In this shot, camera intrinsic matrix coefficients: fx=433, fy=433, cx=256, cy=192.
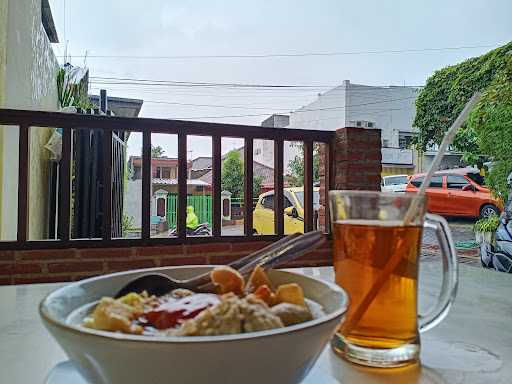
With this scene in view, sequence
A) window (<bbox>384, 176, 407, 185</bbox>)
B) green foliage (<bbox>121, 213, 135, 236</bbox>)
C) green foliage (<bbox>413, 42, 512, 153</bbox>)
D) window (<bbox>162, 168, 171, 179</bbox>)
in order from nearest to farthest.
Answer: green foliage (<bbox>121, 213, 135, 236</bbox>), green foliage (<bbox>413, 42, 512, 153</bbox>), window (<bbox>384, 176, 407, 185</bbox>), window (<bbox>162, 168, 171, 179</bbox>)

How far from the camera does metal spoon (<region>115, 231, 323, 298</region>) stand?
503 millimetres

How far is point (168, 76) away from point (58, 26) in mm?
6429

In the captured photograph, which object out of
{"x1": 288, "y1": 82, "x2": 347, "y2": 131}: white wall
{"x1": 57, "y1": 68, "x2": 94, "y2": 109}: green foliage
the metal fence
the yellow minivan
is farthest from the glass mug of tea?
{"x1": 288, "y1": 82, "x2": 347, "y2": 131}: white wall

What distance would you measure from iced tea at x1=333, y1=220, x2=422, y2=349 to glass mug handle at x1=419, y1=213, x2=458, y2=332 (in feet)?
0.09

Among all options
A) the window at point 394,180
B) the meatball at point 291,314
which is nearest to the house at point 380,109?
the window at point 394,180

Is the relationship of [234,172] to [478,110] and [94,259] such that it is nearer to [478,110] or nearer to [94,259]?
[478,110]

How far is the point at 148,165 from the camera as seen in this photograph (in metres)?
2.41

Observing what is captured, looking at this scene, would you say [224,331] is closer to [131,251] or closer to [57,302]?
[57,302]

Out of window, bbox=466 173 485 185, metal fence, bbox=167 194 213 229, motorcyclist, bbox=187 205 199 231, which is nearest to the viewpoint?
metal fence, bbox=167 194 213 229

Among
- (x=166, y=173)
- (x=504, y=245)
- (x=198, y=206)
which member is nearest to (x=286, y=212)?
(x=198, y=206)

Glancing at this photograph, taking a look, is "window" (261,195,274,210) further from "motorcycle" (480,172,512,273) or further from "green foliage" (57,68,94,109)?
"motorcycle" (480,172,512,273)

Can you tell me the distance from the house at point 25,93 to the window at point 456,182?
542 cm

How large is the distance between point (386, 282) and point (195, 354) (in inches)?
11.4

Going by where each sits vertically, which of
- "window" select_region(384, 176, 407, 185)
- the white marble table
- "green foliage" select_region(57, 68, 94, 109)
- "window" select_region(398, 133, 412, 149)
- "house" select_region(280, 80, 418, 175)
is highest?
"house" select_region(280, 80, 418, 175)
